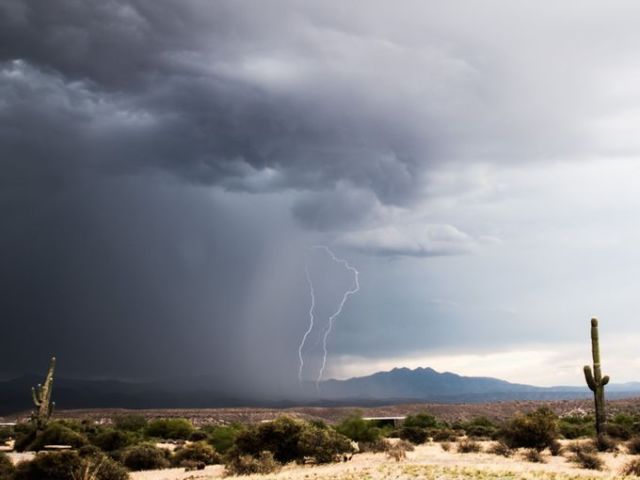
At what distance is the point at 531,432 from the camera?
31250mm

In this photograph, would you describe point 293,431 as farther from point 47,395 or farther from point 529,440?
point 47,395

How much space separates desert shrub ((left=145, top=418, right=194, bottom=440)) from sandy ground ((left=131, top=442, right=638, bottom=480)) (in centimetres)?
2079

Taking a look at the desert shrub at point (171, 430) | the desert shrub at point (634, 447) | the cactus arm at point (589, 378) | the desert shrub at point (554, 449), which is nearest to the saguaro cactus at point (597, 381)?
the cactus arm at point (589, 378)

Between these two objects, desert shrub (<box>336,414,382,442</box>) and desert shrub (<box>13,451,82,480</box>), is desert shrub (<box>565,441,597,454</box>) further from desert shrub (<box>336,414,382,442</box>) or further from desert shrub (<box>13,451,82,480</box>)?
desert shrub (<box>13,451,82,480</box>)

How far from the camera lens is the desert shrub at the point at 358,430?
36.6 metres

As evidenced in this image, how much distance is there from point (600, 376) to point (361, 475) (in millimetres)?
19148

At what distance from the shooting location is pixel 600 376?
34.7m

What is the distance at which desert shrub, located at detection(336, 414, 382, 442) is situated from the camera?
3659 cm

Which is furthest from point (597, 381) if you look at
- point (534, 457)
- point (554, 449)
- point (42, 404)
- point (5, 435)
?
point (5, 435)

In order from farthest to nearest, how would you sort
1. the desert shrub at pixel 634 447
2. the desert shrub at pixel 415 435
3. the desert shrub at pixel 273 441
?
the desert shrub at pixel 415 435, the desert shrub at pixel 634 447, the desert shrub at pixel 273 441

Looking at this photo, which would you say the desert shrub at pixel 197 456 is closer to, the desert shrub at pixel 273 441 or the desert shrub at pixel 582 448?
the desert shrub at pixel 273 441

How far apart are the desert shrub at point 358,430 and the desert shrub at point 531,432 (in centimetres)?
784

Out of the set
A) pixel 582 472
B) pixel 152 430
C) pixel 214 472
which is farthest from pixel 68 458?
pixel 152 430

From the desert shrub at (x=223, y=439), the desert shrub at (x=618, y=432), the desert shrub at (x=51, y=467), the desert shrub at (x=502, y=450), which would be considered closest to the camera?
the desert shrub at (x=51, y=467)
